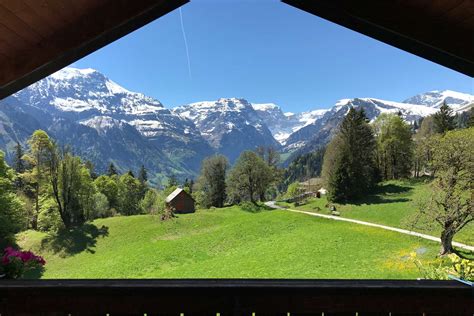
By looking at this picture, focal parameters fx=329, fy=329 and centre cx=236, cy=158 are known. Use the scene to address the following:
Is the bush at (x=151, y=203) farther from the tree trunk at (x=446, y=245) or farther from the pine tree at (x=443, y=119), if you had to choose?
the pine tree at (x=443, y=119)

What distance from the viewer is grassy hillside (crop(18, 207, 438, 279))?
13.8 metres

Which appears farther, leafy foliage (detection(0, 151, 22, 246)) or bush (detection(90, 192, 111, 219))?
bush (detection(90, 192, 111, 219))

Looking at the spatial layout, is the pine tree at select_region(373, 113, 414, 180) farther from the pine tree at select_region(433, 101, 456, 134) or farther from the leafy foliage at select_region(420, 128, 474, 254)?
the leafy foliage at select_region(420, 128, 474, 254)

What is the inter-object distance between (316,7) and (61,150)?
22.3 metres

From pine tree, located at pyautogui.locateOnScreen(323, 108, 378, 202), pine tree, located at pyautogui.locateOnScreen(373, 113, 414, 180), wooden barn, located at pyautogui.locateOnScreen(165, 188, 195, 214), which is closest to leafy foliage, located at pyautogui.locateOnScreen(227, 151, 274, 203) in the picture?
wooden barn, located at pyautogui.locateOnScreen(165, 188, 195, 214)

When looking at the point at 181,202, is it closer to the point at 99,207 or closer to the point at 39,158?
the point at 99,207

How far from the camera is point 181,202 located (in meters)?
29.0

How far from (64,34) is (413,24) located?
2.23 meters

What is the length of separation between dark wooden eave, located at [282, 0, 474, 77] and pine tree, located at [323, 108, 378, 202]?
22.7 metres

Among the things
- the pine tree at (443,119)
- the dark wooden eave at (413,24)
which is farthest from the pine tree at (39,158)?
the pine tree at (443,119)

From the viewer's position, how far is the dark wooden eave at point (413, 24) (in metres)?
2.02

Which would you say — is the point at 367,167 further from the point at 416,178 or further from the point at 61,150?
the point at 61,150
